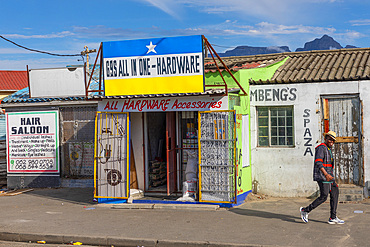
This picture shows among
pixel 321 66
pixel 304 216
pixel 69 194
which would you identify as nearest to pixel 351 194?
pixel 304 216

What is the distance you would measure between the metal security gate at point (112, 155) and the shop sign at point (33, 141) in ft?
12.8

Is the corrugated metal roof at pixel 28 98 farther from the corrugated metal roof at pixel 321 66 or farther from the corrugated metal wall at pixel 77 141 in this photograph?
the corrugated metal roof at pixel 321 66

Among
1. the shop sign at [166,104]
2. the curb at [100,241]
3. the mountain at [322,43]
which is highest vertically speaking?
the mountain at [322,43]

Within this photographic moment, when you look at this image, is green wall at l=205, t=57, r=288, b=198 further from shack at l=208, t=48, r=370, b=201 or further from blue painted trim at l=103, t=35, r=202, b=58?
blue painted trim at l=103, t=35, r=202, b=58

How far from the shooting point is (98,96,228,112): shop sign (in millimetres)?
11109

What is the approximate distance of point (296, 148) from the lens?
40.3ft

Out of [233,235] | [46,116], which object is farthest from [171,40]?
[46,116]

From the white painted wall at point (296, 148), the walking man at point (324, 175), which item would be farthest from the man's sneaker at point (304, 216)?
the white painted wall at point (296, 148)

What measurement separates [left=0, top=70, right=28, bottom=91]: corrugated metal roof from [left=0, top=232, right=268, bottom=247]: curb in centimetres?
3948

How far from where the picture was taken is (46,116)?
1552cm

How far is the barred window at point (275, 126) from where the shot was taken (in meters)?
12.5

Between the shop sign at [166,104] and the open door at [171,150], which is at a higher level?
the shop sign at [166,104]

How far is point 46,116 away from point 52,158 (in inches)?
55.3

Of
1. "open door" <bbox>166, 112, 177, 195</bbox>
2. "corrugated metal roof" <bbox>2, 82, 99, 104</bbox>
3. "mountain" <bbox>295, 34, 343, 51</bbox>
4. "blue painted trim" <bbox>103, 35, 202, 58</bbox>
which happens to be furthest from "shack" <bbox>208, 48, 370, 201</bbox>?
"mountain" <bbox>295, 34, 343, 51</bbox>
